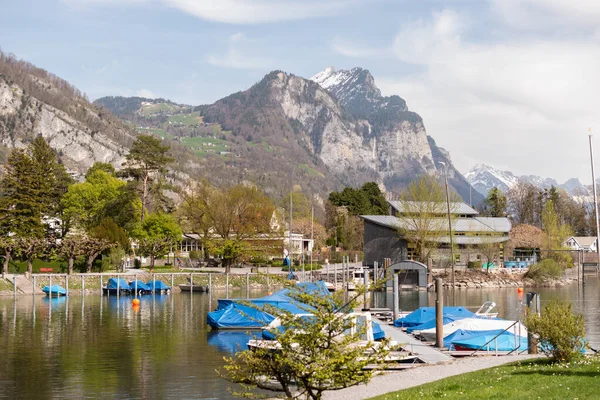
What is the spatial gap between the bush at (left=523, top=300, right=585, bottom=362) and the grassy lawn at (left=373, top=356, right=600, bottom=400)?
533mm

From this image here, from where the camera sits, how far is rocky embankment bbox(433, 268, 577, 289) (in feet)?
303

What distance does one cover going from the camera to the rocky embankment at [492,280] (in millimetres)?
92438

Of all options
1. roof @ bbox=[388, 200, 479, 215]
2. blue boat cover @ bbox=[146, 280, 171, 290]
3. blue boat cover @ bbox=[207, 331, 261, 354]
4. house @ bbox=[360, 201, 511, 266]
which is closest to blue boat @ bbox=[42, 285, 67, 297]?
blue boat cover @ bbox=[146, 280, 171, 290]

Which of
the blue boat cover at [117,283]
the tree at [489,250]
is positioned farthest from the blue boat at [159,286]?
the tree at [489,250]

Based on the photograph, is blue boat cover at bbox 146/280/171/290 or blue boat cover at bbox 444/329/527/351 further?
blue boat cover at bbox 146/280/171/290

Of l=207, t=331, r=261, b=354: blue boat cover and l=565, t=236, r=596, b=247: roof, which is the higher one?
l=565, t=236, r=596, b=247: roof

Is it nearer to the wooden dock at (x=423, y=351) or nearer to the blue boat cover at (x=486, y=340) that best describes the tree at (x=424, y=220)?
the wooden dock at (x=423, y=351)

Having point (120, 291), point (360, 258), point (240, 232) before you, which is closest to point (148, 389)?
point (120, 291)

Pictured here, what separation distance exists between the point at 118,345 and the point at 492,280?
2499 inches

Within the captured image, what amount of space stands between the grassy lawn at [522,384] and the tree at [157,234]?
250ft

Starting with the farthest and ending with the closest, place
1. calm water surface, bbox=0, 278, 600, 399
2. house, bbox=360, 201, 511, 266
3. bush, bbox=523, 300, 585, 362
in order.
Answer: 1. house, bbox=360, 201, 511, 266
2. calm water surface, bbox=0, 278, 600, 399
3. bush, bbox=523, 300, 585, 362

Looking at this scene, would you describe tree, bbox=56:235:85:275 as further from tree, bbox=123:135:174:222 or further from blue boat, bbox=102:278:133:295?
tree, bbox=123:135:174:222

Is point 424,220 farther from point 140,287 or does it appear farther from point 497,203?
point 497,203

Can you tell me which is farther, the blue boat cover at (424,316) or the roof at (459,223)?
the roof at (459,223)
